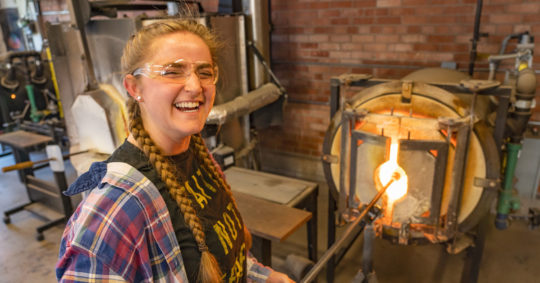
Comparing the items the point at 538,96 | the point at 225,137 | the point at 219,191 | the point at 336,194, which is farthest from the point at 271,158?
the point at 219,191

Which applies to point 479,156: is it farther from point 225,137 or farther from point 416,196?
point 225,137

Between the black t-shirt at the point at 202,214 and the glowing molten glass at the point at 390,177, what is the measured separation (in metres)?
0.85

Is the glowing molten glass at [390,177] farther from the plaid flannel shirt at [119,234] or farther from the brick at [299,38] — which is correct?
the brick at [299,38]

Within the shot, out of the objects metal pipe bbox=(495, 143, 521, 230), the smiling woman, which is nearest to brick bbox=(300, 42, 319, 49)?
metal pipe bbox=(495, 143, 521, 230)

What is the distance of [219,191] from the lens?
47.1 inches

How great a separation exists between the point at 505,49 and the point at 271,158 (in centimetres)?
248

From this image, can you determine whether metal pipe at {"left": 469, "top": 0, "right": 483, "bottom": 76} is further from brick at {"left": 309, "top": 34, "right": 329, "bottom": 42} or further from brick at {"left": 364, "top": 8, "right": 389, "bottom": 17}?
brick at {"left": 309, "top": 34, "right": 329, "bottom": 42}

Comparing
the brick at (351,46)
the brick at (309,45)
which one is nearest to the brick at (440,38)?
the brick at (351,46)

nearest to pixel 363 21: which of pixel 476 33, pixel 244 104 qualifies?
pixel 476 33

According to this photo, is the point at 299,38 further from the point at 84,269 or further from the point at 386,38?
the point at 84,269

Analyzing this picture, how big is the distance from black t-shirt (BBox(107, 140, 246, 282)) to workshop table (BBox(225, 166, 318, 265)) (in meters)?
0.62

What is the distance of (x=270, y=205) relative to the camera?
2.13 metres

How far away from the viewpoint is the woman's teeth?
3.13ft

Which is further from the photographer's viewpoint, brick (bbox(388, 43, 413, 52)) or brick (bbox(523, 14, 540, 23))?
brick (bbox(388, 43, 413, 52))
